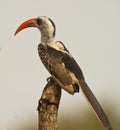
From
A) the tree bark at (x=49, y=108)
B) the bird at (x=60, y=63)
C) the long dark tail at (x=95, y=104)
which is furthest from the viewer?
the bird at (x=60, y=63)

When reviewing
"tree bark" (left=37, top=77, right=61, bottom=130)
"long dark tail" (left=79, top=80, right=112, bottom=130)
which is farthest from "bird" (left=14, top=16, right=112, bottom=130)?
"tree bark" (left=37, top=77, right=61, bottom=130)

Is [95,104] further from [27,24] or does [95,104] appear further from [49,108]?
[27,24]

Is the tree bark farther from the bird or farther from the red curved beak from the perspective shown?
the red curved beak

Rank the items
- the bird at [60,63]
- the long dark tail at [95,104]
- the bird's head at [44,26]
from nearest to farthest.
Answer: the long dark tail at [95,104], the bird at [60,63], the bird's head at [44,26]

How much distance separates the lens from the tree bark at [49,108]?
309 inches

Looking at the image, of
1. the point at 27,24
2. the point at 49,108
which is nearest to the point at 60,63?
the point at 27,24

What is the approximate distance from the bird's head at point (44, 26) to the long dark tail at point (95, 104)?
2.41 feet

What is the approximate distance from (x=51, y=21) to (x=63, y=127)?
7.50 meters

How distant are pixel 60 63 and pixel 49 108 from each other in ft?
2.69

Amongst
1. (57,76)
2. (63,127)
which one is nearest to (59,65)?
(57,76)

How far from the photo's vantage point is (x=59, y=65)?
28.2 ft

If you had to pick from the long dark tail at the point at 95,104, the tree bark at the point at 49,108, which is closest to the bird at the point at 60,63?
the long dark tail at the point at 95,104

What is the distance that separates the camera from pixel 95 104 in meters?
8.27

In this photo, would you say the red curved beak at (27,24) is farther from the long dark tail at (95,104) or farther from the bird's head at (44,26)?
the long dark tail at (95,104)
